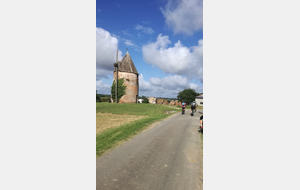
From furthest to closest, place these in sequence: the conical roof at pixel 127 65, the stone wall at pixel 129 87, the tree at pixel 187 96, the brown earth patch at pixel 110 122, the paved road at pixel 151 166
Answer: the tree at pixel 187 96
the conical roof at pixel 127 65
the stone wall at pixel 129 87
the brown earth patch at pixel 110 122
the paved road at pixel 151 166

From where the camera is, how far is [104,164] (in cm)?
514

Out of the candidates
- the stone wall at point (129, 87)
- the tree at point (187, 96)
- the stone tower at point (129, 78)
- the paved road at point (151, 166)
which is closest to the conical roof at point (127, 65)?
the stone tower at point (129, 78)

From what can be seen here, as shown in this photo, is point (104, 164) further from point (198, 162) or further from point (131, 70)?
point (131, 70)

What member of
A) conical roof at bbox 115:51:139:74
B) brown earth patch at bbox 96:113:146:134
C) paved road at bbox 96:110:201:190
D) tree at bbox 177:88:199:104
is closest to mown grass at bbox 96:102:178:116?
brown earth patch at bbox 96:113:146:134

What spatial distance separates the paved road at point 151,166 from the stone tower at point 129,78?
102 ft

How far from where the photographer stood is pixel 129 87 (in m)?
38.6

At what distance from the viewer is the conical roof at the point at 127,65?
38.9m

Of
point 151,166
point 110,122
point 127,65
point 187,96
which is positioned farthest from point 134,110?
point 187,96

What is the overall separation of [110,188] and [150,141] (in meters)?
4.13

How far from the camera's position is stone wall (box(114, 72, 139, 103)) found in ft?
124

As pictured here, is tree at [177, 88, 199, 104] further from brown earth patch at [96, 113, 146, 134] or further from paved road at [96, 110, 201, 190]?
paved road at [96, 110, 201, 190]

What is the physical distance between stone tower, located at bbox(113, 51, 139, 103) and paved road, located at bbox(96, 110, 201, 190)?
31077mm

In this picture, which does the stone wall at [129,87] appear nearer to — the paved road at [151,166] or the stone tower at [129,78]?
the stone tower at [129,78]

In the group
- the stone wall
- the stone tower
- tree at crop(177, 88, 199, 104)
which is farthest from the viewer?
tree at crop(177, 88, 199, 104)
